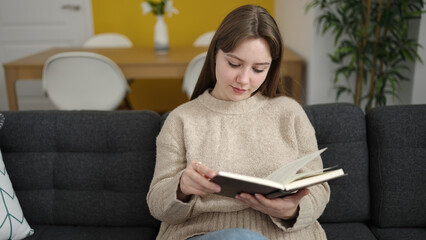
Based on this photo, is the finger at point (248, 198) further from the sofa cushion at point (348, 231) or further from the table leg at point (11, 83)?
the table leg at point (11, 83)

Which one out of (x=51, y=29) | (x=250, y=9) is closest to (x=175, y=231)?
(x=250, y=9)

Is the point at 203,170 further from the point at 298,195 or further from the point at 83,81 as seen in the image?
the point at 83,81

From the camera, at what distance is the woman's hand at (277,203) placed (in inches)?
38.9

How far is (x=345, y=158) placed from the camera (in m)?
1.41

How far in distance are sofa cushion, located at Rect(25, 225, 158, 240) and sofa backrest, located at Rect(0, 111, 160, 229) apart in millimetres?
22

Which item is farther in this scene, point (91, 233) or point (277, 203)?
point (91, 233)

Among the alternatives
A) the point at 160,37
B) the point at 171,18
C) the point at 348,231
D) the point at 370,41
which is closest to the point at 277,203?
the point at 348,231

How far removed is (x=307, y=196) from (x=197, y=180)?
330mm

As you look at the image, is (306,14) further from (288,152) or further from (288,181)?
(288,181)

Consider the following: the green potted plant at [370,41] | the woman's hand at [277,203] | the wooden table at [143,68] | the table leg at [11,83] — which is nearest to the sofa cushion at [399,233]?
the woman's hand at [277,203]

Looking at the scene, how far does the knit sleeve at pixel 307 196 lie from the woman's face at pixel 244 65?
0.58ft

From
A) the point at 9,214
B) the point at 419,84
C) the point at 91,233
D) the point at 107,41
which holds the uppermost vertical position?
the point at 107,41

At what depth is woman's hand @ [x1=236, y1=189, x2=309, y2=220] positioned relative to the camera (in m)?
0.99

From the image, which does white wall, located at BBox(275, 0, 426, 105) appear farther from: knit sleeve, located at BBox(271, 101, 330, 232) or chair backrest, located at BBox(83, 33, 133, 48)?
chair backrest, located at BBox(83, 33, 133, 48)
